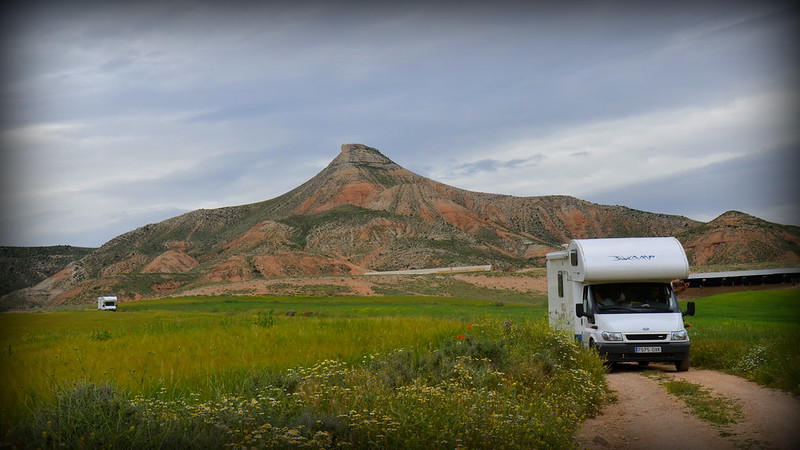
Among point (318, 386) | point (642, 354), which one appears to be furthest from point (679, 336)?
point (318, 386)

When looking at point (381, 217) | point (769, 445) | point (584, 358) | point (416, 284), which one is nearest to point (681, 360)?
point (584, 358)

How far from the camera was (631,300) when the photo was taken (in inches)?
715

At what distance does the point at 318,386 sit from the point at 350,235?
128 metres

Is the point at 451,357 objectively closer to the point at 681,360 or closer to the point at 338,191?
the point at 681,360

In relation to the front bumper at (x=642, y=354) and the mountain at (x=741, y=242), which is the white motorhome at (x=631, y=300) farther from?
the mountain at (x=741, y=242)

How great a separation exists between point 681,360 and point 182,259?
128368 mm

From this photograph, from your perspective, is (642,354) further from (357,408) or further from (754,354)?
(357,408)

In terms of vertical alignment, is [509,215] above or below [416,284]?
above

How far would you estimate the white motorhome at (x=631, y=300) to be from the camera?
17016 mm

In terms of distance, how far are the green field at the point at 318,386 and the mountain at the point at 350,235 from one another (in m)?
82.7

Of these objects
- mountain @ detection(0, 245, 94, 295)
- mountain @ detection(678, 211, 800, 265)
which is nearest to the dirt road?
mountain @ detection(678, 211, 800, 265)

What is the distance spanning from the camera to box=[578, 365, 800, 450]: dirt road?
30.1ft

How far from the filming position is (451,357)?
1308 centimetres

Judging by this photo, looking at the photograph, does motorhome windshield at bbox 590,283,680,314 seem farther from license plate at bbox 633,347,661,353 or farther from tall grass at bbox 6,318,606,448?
tall grass at bbox 6,318,606,448
